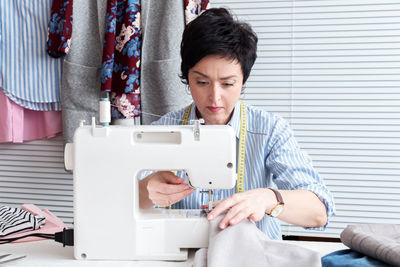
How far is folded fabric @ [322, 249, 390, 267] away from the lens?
1.09 metres

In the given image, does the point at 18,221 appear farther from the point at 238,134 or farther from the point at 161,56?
the point at 161,56

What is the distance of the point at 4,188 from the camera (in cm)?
329

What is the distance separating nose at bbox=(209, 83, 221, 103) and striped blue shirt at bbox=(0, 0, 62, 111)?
5.19ft

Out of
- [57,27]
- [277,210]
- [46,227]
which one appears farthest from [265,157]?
[57,27]

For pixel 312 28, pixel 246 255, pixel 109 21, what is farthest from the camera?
pixel 312 28

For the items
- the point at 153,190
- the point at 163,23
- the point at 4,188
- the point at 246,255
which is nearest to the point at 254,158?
the point at 153,190

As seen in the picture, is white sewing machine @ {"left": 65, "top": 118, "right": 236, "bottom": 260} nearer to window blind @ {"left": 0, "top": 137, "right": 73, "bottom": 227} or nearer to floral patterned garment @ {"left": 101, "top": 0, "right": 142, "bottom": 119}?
floral patterned garment @ {"left": 101, "top": 0, "right": 142, "bottom": 119}

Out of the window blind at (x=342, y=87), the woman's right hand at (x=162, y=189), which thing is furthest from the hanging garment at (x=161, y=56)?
the woman's right hand at (x=162, y=189)

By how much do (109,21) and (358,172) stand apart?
5.76 ft

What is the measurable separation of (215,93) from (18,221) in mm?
786

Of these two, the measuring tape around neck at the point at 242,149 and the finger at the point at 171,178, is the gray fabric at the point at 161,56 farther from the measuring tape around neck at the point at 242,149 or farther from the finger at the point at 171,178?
the finger at the point at 171,178

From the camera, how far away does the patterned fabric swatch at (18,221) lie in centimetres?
148

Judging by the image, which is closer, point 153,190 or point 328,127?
point 153,190

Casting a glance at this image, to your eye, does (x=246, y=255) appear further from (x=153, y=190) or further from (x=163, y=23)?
(x=163, y=23)
